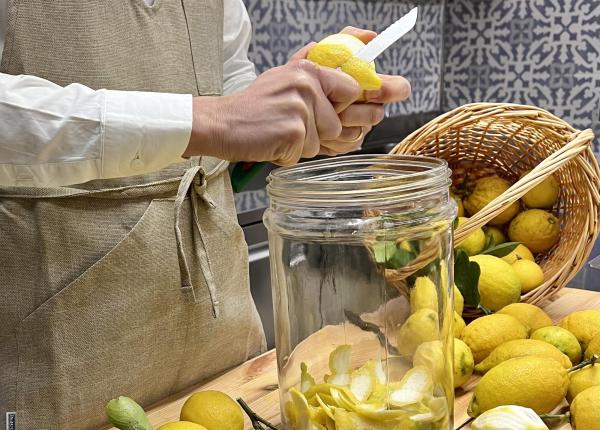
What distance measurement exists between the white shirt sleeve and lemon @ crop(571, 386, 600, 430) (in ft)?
1.30

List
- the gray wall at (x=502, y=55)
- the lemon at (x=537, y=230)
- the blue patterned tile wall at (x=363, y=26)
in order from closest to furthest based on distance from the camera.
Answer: the lemon at (x=537, y=230)
the blue patterned tile wall at (x=363, y=26)
the gray wall at (x=502, y=55)

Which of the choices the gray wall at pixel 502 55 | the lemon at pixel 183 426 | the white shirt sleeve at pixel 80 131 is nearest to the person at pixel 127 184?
the white shirt sleeve at pixel 80 131

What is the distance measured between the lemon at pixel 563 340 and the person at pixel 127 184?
0.91ft

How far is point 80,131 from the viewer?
1.97 feet

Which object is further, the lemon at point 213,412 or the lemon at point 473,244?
the lemon at point 473,244

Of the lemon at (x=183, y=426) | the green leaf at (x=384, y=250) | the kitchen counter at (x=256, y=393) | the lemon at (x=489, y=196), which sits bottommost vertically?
the kitchen counter at (x=256, y=393)

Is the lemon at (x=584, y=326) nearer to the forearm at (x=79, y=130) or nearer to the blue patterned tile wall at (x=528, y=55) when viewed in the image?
the forearm at (x=79, y=130)

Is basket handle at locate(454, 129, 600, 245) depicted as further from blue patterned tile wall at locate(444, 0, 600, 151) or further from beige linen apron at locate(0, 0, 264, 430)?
blue patterned tile wall at locate(444, 0, 600, 151)

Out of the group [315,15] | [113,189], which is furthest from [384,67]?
[113,189]

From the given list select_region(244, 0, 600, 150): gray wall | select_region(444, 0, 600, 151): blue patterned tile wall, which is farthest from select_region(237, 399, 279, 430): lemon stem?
select_region(444, 0, 600, 151): blue patterned tile wall

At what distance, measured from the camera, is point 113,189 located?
76cm

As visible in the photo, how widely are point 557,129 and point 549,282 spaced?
191mm

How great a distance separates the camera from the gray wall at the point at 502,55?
2.30m

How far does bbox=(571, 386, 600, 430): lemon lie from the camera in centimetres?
62
